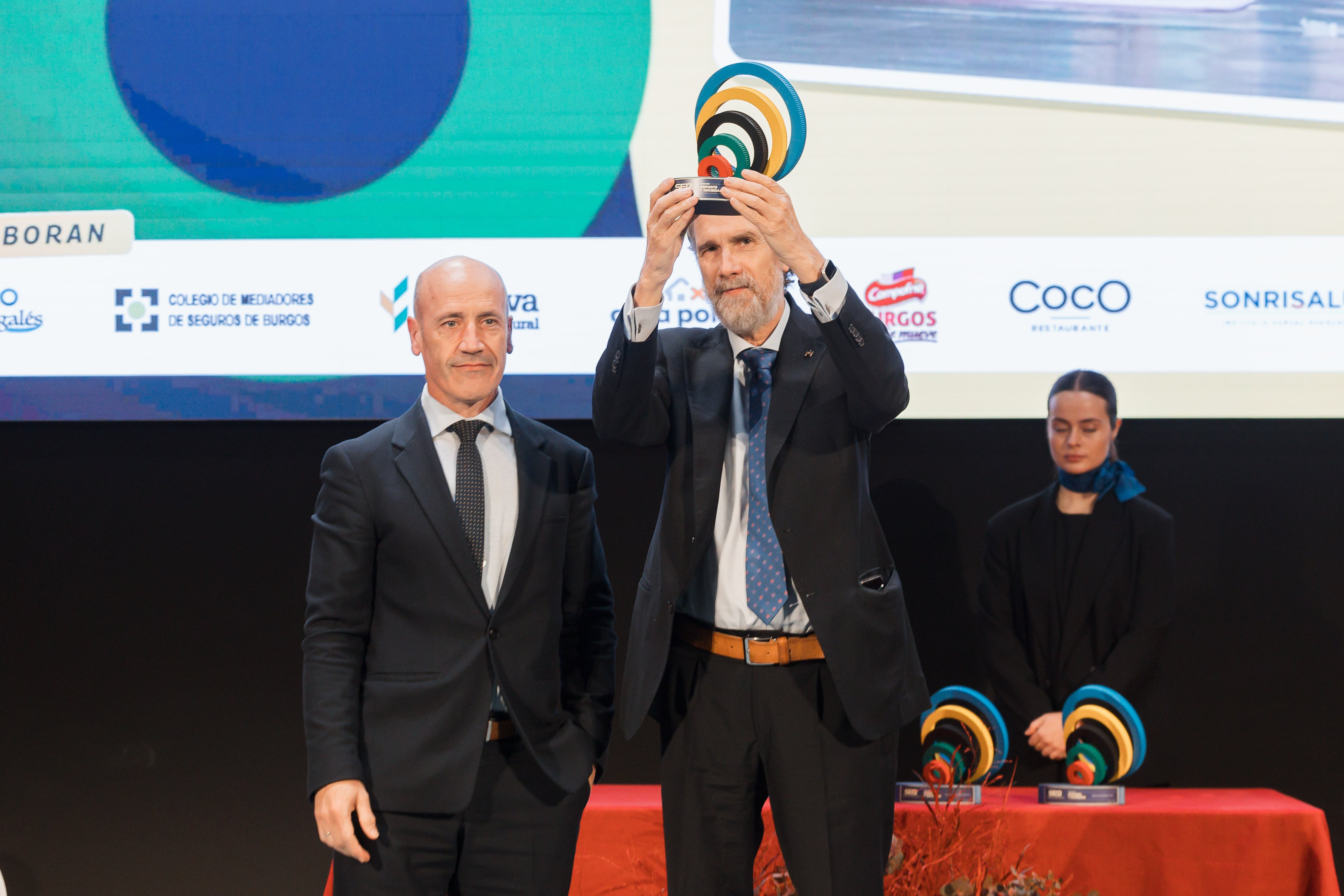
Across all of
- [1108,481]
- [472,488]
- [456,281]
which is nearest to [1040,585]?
[1108,481]

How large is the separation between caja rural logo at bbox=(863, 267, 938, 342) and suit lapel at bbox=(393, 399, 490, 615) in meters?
1.74

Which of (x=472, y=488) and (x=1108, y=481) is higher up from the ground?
(x=1108, y=481)

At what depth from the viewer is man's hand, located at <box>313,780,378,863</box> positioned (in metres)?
1.48

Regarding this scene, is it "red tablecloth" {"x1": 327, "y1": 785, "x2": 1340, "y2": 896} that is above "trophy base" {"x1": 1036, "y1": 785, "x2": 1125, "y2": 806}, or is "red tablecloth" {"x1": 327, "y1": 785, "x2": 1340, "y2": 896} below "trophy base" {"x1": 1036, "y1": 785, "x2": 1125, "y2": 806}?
below

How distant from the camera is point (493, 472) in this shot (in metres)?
1.70

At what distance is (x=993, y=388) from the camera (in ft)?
9.91

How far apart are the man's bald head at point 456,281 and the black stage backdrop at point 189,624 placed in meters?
1.66

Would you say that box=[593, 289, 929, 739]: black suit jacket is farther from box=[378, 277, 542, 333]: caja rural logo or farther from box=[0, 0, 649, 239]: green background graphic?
box=[0, 0, 649, 239]: green background graphic

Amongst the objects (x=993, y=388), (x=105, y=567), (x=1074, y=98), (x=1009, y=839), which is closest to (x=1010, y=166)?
(x=1074, y=98)

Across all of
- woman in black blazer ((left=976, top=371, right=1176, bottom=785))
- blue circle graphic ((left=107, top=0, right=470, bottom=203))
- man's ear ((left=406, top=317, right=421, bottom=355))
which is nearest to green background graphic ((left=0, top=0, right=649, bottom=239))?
blue circle graphic ((left=107, top=0, right=470, bottom=203))

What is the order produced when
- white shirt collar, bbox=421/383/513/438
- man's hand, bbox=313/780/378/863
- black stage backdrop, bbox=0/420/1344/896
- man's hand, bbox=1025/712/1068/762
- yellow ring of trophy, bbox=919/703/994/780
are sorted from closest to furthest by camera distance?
1. man's hand, bbox=313/780/378/863
2. white shirt collar, bbox=421/383/513/438
3. yellow ring of trophy, bbox=919/703/994/780
4. man's hand, bbox=1025/712/1068/762
5. black stage backdrop, bbox=0/420/1344/896

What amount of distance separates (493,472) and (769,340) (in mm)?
541

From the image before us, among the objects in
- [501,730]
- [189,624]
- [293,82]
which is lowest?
[501,730]

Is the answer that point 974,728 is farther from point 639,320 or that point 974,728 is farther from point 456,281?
point 456,281
